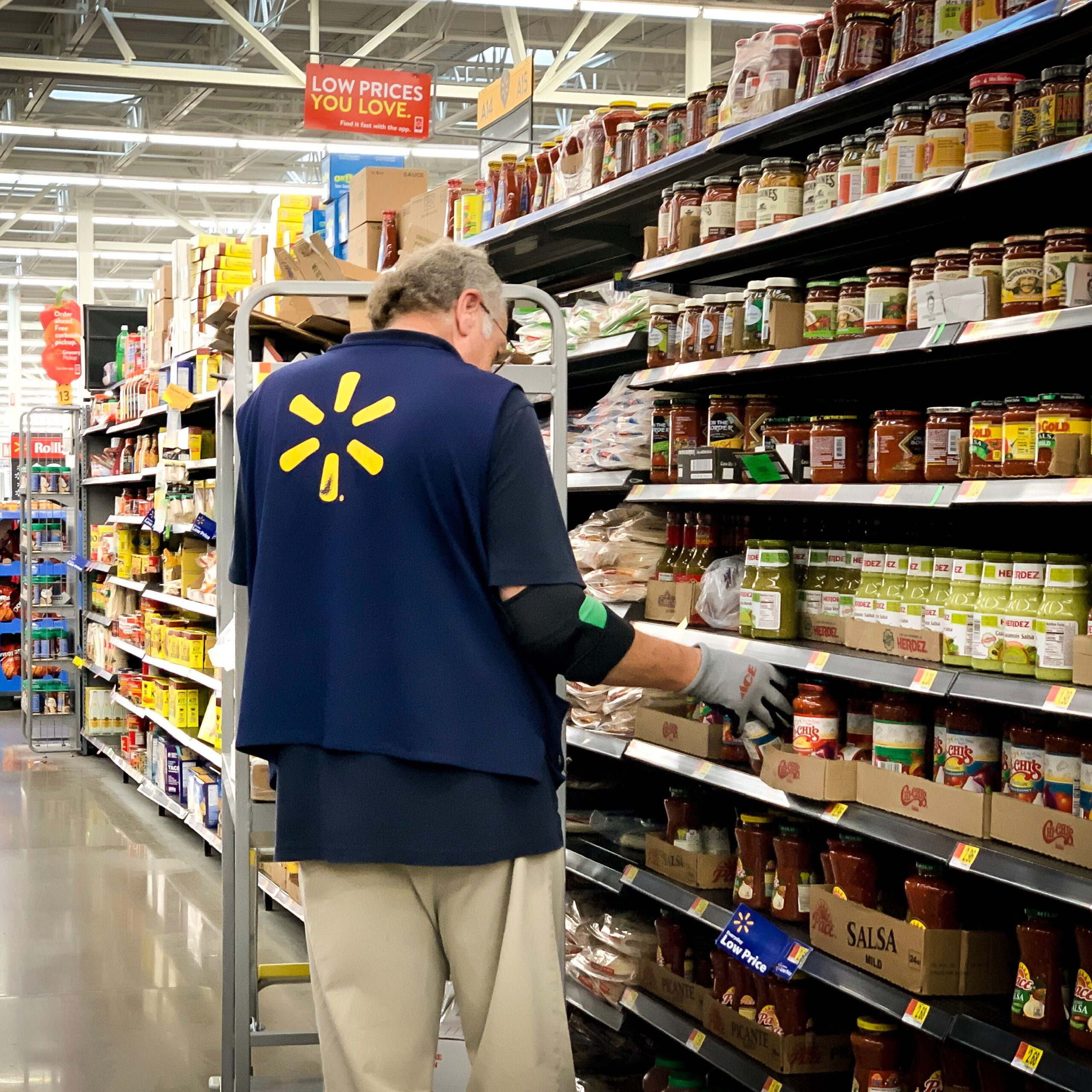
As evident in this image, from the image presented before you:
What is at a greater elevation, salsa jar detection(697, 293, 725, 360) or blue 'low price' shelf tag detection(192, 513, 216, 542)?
salsa jar detection(697, 293, 725, 360)

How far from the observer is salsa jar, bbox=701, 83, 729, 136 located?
11.0 ft

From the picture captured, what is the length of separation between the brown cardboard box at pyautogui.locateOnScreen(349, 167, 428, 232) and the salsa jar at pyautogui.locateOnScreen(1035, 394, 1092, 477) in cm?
263

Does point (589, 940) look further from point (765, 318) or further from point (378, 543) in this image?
point (378, 543)

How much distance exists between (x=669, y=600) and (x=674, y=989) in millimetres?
1012

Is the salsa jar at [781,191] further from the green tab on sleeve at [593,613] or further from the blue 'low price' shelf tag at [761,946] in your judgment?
the blue 'low price' shelf tag at [761,946]

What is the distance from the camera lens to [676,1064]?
356 centimetres

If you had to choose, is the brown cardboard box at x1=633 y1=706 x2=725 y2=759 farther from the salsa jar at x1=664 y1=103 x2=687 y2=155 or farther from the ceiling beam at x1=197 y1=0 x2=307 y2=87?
the ceiling beam at x1=197 y1=0 x2=307 y2=87

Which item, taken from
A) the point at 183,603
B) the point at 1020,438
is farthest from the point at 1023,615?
the point at 183,603

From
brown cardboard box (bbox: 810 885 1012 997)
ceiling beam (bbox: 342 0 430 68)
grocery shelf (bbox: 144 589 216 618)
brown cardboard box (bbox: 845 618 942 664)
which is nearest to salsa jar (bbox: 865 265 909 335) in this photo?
brown cardboard box (bbox: 845 618 942 664)

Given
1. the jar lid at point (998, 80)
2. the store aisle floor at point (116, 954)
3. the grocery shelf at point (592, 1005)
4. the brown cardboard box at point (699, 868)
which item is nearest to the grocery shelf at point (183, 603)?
the store aisle floor at point (116, 954)

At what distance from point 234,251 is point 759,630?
14.4 feet

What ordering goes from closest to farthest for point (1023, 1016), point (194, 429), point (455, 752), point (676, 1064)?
1. point (455, 752)
2. point (1023, 1016)
3. point (676, 1064)
4. point (194, 429)

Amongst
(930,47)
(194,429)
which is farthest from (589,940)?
(194,429)

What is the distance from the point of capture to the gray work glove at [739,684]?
7.98 feet
